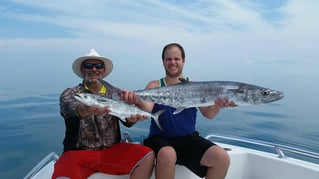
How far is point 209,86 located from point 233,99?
27 cm

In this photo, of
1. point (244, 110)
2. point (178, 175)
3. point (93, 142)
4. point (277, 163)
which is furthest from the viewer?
point (244, 110)

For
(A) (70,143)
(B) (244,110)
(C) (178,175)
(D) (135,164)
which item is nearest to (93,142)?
(A) (70,143)

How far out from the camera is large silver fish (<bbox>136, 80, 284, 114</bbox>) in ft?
9.55

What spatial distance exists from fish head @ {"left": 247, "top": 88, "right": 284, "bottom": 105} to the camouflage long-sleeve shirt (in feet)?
4.36

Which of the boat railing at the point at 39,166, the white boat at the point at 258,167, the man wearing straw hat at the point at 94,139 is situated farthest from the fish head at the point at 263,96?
the boat railing at the point at 39,166

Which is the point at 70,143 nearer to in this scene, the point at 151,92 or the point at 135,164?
the point at 135,164

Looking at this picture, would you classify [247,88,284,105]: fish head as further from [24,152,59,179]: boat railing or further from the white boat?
[24,152,59,179]: boat railing

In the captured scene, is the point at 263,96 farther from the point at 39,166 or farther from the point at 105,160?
the point at 39,166

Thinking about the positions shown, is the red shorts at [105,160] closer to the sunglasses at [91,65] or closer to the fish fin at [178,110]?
the fish fin at [178,110]

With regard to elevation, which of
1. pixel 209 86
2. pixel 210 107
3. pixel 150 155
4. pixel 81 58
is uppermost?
pixel 81 58

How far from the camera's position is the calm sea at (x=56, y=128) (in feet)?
22.3

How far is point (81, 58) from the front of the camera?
9.59ft

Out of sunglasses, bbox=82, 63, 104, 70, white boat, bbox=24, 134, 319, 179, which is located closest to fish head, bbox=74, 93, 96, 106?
sunglasses, bbox=82, 63, 104, 70

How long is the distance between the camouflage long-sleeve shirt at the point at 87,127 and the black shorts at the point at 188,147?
43 centimetres
